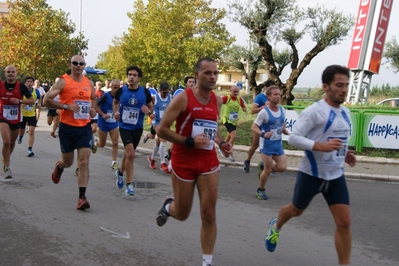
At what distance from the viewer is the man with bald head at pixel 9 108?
883cm

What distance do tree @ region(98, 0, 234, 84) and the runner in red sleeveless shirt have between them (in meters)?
31.8

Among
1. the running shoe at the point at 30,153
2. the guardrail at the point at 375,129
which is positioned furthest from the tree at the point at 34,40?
the guardrail at the point at 375,129

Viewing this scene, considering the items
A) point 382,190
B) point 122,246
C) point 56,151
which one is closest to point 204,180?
point 122,246

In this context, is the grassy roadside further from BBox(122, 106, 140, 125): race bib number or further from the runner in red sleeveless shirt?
the runner in red sleeveless shirt

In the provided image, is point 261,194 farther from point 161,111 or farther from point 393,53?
point 393,53

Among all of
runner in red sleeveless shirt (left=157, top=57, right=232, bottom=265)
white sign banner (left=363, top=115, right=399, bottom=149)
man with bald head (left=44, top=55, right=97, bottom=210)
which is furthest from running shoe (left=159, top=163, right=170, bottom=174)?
runner in red sleeveless shirt (left=157, top=57, right=232, bottom=265)

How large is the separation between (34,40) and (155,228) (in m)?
31.5

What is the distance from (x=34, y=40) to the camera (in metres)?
35.1

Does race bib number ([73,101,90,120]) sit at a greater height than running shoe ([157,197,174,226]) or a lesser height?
greater

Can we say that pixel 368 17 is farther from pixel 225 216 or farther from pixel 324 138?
pixel 324 138

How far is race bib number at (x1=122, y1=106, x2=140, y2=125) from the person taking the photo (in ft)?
27.3

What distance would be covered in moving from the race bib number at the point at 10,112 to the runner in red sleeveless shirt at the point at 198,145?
508cm

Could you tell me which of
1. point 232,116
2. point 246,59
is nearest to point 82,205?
point 232,116

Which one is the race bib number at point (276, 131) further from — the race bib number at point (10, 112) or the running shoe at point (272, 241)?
the race bib number at point (10, 112)
